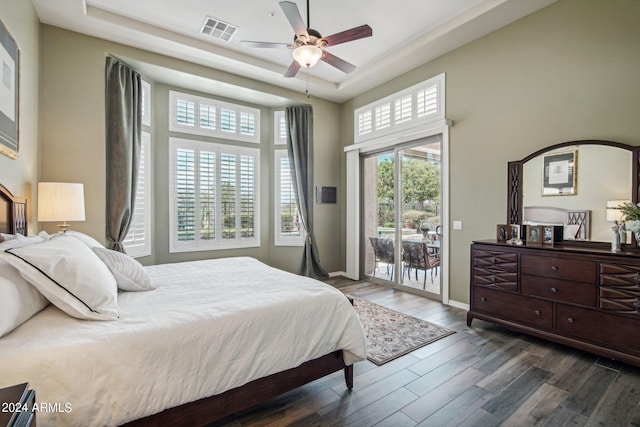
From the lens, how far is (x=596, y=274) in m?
2.40

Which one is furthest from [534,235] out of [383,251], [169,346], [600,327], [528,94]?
[169,346]

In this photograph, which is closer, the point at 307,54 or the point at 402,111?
the point at 307,54

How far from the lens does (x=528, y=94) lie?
3.25 m

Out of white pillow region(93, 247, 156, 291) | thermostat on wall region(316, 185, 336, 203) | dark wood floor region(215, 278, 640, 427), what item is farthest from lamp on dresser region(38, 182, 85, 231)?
thermostat on wall region(316, 185, 336, 203)

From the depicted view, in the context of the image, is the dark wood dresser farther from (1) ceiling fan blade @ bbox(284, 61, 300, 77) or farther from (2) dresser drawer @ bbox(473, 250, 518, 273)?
(1) ceiling fan blade @ bbox(284, 61, 300, 77)

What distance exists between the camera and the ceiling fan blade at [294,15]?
7.31 ft

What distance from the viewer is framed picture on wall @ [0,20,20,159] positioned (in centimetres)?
208

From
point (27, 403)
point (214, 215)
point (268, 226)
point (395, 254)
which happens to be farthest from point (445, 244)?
point (27, 403)

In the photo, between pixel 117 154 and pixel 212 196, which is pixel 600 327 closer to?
pixel 212 196

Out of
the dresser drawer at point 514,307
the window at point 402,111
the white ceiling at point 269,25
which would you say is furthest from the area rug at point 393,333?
the white ceiling at point 269,25

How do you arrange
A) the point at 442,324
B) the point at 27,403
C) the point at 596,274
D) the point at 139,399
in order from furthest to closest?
the point at 442,324 < the point at 596,274 < the point at 139,399 < the point at 27,403

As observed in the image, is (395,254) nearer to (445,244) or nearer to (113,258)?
(445,244)

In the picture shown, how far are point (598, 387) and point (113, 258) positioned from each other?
3584 mm

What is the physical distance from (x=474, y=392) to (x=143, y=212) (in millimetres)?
4316
